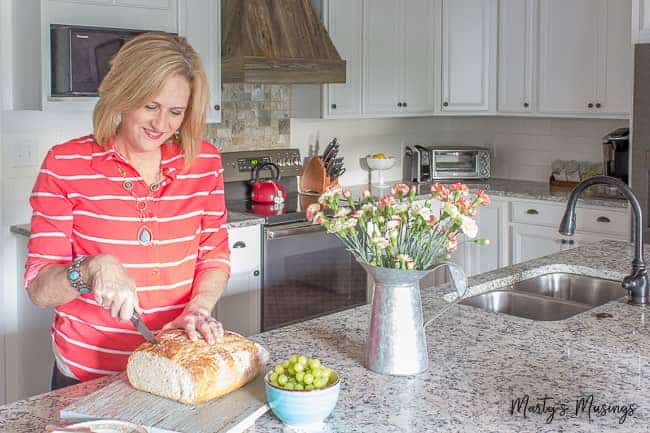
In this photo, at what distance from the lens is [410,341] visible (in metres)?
1.86

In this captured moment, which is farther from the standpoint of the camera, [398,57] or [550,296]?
[398,57]

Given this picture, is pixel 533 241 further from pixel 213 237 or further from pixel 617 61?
pixel 213 237

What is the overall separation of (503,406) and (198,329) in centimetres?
63

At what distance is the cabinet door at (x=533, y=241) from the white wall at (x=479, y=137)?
647 millimetres

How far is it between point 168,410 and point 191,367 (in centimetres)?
9

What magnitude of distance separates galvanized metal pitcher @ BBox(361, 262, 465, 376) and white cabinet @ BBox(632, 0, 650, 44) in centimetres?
300

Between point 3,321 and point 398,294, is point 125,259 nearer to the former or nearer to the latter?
point 398,294

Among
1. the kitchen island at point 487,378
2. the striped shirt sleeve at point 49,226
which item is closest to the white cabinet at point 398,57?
the kitchen island at point 487,378

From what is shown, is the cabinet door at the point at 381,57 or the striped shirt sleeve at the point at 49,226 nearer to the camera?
the striped shirt sleeve at the point at 49,226

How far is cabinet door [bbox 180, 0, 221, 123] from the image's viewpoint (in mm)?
3904

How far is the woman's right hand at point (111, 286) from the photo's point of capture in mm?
1664

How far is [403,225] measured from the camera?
5.82 feet

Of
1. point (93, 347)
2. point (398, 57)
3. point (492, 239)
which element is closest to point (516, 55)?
point (398, 57)

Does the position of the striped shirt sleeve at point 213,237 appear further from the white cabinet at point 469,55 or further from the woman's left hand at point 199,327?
the white cabinet at point 469,55
